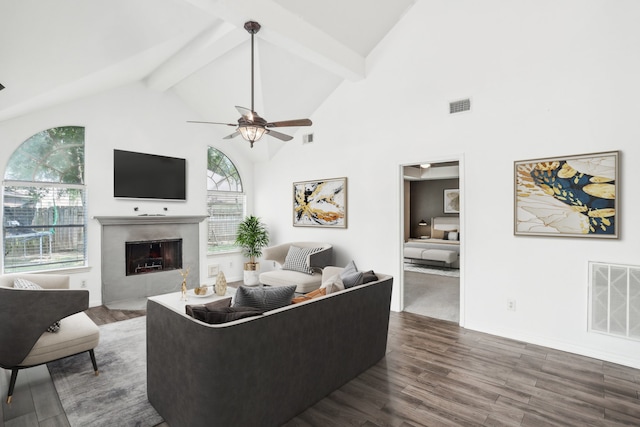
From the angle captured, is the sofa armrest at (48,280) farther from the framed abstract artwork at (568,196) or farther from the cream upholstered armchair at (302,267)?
the framed abstract artwork at (568,196)

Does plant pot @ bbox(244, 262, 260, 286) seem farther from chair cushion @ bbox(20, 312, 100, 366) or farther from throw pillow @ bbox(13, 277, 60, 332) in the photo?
throw pillow @ bbox(13, 277, 60, 332)

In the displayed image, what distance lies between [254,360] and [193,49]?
4092 millimetres

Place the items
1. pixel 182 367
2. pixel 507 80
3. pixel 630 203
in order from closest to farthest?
pixel 182 367 < pixel 630 203 < pixel 507 80

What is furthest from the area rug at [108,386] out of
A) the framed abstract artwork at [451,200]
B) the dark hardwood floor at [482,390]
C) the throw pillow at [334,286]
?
the framed abstract artwork at [451,200]

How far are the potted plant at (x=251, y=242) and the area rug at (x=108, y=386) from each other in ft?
8.53

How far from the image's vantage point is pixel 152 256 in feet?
19.0

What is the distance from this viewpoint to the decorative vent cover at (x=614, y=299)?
9.97ft

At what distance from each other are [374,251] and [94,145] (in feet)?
14.8

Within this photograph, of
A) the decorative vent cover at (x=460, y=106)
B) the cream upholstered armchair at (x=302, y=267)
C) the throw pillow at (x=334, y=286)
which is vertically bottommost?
the cream upholstered armchair at (x=302, y=267)

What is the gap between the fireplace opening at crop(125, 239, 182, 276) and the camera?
5.48m

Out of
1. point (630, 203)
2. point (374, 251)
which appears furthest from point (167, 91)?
point (630, 203)

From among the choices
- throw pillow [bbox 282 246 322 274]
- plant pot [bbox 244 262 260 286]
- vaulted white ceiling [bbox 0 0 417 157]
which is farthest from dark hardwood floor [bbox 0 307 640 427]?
plant pot [bbox 244 262 260 286]

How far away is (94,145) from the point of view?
4.93 meters

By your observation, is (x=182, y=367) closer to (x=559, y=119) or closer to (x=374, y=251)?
(x=374, y=251)
